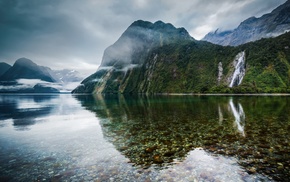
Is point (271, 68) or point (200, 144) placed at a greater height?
point (271, 68)

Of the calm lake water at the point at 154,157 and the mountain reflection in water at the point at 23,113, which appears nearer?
the calm lake water at the point at 154,157

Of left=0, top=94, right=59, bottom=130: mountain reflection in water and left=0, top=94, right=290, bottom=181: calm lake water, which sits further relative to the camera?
left=0, top=94, right=59, bottom=130: mountain reflection in water

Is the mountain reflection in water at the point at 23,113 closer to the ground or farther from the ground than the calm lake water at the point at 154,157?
closer to the ground

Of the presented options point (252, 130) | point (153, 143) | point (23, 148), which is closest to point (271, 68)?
point (252, 130)

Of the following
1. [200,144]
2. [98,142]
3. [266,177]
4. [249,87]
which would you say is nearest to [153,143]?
[200,144]

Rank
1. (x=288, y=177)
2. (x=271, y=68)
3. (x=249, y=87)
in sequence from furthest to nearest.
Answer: (x=271, y=68)
(x=249, y=87)
(x=288, y=177)

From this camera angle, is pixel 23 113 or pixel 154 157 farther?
pixel 23 113

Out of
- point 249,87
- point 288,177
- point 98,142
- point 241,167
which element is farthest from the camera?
point 249,87

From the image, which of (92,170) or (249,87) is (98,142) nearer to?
(92,170)

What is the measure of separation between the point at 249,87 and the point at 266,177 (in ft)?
622

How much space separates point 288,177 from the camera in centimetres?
1287

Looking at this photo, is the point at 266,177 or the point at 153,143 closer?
the point at 266,177

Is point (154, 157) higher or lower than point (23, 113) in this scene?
higher

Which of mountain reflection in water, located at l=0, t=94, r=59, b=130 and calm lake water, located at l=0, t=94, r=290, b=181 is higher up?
calm lake water, located at l=0, t=94, r=290, b=181
